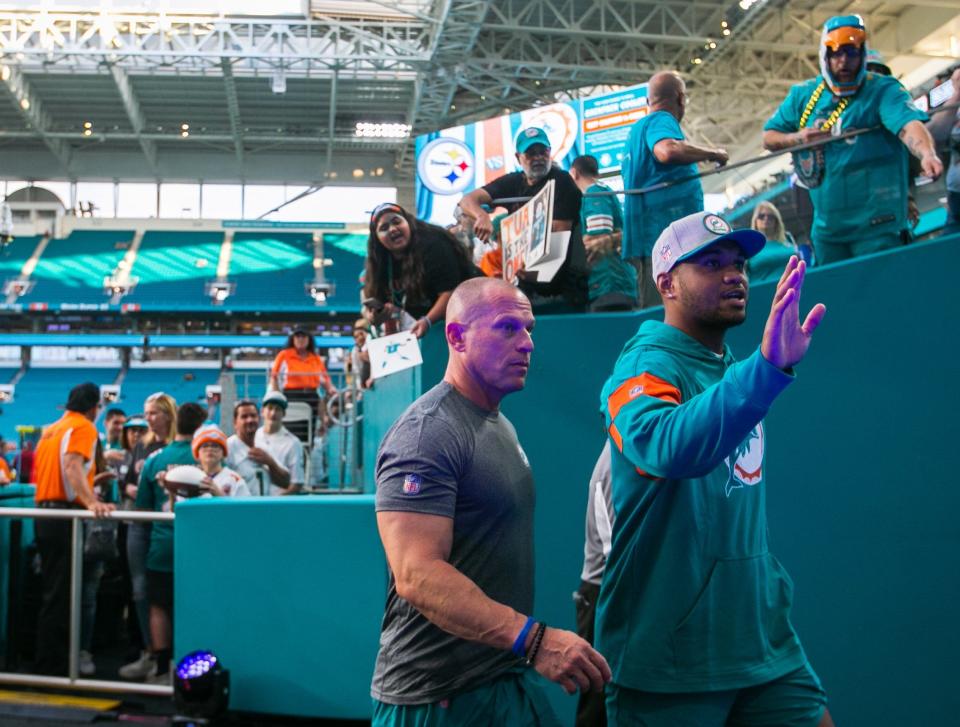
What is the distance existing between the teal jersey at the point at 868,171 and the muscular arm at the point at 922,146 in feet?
0.13

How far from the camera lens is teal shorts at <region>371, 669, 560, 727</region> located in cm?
198

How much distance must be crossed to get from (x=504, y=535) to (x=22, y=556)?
18.1 ft

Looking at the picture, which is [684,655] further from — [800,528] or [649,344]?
[800,528]

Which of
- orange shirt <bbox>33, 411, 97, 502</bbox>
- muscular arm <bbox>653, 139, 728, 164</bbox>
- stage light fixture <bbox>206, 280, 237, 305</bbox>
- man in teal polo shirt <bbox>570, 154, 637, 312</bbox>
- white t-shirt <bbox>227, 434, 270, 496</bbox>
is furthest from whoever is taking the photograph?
stage light fixture <bbox>206, 280, 237, 305</bbox>

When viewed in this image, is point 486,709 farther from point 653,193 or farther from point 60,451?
point 60,451

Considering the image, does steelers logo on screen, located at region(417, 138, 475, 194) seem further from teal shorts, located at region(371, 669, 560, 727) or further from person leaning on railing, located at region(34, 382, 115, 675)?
teal shorts, located at region(371, 669, 560, 727)

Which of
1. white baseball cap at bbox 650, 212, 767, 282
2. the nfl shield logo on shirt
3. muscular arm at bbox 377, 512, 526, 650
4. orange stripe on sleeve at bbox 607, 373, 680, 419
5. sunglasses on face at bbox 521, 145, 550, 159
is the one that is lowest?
muscular arm at bbox 377, 512, 526, 650

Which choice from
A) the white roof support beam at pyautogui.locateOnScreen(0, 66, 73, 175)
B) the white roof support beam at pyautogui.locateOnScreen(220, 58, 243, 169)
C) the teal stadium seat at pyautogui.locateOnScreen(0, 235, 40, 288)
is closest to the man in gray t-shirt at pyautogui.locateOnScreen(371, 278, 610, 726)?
the white roof support beam at pyautogui.locateOnScreen(220, 58, 243, 169)

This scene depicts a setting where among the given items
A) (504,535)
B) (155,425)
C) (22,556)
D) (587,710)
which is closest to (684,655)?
(504,535)

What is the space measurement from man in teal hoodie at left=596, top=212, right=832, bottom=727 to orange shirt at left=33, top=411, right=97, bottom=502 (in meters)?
4.77

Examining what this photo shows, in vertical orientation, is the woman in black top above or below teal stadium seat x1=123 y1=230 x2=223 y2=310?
below

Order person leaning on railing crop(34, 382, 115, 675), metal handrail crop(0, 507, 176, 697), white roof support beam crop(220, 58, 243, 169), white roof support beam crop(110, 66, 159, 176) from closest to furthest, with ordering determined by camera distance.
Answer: metal handrail crop(0, 507, 176, 697), person leaning on railing crop(34, 382, 115, 675), white roof support beam crop(220, 58, 243, 169), white roof support beam crop(110, 66, 159, 176)

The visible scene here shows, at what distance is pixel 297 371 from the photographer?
29.2 feet

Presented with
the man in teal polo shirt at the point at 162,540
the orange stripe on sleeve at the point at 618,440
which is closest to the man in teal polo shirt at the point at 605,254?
the orange stripe on sleeve at the point at 618,440
